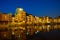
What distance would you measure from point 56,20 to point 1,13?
6.29 feet

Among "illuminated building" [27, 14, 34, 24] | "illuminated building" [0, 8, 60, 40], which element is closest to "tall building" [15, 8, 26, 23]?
"illuminated building" [0, 8, 60, 40]

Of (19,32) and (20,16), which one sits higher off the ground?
(20,16)

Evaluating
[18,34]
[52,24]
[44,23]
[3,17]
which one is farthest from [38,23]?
[3,17]

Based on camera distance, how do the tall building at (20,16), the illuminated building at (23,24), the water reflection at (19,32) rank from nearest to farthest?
the water reflection at (19,32)
the illuminated building at (23,24)
the tall building at (20,16)

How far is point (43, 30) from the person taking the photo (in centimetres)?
486

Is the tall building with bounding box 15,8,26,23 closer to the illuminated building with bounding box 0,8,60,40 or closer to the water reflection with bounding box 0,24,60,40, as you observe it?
the illuminated building with bounding box 0,8,60,40

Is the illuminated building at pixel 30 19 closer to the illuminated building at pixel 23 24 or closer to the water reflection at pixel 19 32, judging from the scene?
the illuminated building at pixel 23 24

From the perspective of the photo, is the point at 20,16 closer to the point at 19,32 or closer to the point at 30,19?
the point at 30,19

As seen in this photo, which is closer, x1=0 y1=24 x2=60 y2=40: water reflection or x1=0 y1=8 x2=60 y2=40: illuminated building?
x1=0 y1=24 x2=60 y2=40: water reflection

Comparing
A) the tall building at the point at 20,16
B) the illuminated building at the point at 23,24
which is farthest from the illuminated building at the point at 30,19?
the tall building at the point at 20,16

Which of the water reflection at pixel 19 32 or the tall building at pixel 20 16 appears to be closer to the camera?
the water reflection at pixel 19 32

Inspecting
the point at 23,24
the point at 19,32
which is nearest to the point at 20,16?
the point at 23,24

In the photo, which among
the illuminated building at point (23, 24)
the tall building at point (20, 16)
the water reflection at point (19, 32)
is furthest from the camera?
the tall building at point (20, 16)

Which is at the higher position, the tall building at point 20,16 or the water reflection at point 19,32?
the tall building at point 20,16
